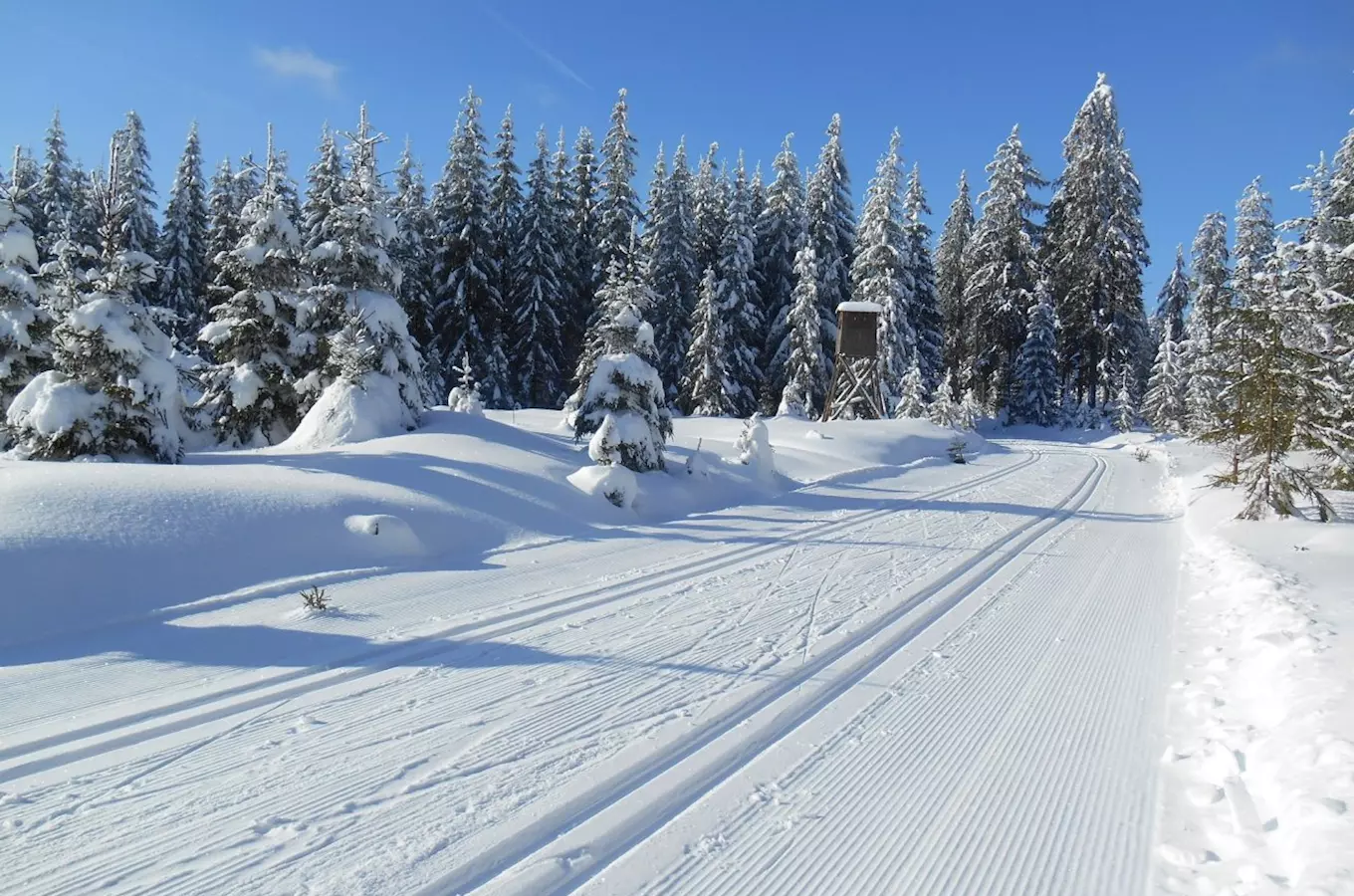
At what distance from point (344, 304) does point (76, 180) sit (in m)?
33.2

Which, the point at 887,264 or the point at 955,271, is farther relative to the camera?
the point at 955,271

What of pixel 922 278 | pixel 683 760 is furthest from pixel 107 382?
pixel 922 278

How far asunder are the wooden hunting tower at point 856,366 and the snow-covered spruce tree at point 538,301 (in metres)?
12.3

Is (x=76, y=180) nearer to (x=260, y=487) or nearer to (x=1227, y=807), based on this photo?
(x=260, y=487)

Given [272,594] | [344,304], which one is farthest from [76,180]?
[272,594]

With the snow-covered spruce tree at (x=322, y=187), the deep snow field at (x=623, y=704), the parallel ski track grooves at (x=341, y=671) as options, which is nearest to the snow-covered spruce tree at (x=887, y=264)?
the snow-covered spruce tree at (x=322, y=187)

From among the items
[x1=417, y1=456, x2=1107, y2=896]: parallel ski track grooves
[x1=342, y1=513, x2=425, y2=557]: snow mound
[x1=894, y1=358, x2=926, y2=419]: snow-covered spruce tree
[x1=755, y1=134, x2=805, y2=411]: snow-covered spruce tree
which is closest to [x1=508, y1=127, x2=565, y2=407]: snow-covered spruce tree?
[x1=755, y1=134, x2=805, y2=411]: snow-covered spruce tree

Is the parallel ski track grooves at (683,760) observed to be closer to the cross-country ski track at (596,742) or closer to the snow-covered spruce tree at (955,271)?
the cross-country ski track at (596,742)

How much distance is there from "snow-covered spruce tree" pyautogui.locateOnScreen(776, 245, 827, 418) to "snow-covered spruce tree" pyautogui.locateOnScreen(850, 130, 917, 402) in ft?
9.87

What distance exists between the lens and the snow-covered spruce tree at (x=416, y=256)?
3009 cm

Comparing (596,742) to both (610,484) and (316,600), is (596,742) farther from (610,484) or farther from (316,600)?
(610,484)

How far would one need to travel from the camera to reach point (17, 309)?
41.0ft

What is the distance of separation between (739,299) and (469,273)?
11.7 meters

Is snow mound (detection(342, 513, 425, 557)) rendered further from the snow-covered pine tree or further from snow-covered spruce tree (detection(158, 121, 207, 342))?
the snow-covered pine tree
